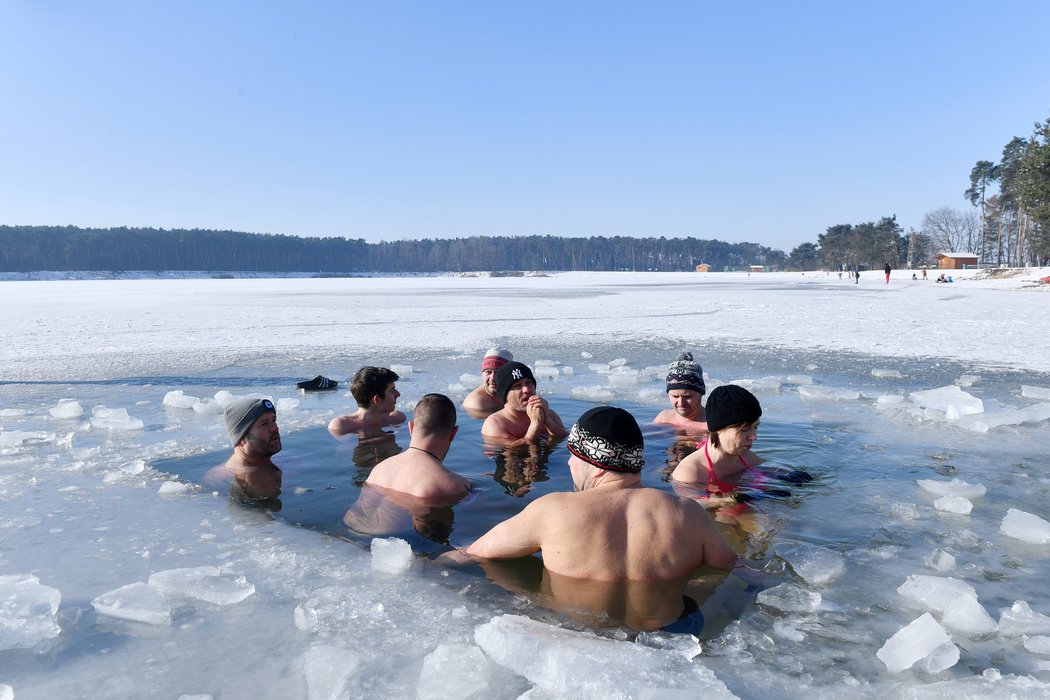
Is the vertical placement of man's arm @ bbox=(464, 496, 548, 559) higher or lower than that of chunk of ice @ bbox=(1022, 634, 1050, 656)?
higher

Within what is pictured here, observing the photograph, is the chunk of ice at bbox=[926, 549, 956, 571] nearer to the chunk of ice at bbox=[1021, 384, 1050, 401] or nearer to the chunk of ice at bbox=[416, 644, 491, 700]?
the chunk of ice at bbox=[416, 644, 491, 700]

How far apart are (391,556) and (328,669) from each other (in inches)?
39.2

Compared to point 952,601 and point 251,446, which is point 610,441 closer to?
point 952,601

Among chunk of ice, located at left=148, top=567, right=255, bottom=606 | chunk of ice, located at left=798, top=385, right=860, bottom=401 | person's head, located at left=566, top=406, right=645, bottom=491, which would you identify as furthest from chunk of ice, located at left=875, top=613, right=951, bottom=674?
chunk of ice, located at left=798, top=385, right=860, bottom=401

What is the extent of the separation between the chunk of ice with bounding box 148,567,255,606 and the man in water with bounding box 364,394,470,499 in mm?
1355

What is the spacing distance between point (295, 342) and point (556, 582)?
10310 millimetres

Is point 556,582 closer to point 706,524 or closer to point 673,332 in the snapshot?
point 706,524

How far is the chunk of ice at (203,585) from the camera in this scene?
2842mm

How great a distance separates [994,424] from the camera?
5.76m

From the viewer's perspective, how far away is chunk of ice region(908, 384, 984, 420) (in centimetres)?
600

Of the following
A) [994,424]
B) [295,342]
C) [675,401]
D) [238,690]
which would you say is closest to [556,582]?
[238,690]

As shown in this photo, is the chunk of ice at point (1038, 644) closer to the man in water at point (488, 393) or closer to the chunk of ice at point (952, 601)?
the chunk of ice at point (952, 601)

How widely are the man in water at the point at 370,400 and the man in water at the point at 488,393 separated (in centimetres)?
102

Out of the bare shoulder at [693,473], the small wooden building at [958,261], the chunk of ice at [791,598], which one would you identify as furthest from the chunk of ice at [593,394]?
the small wooden building at [958,261]
